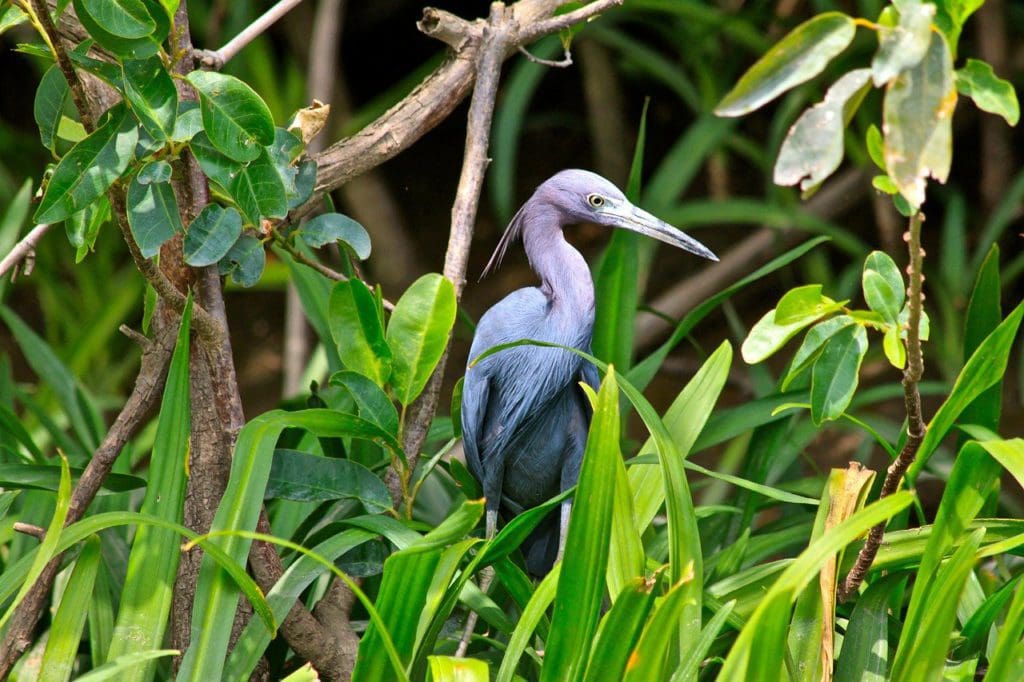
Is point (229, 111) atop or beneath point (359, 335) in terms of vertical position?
atop

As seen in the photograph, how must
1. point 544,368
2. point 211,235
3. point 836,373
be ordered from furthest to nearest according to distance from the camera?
point 544,368
point 211,235
point 836,373

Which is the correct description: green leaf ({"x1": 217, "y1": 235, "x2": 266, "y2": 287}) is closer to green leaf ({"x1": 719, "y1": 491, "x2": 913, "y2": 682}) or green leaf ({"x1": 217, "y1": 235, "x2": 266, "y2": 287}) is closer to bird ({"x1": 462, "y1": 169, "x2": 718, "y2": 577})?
bird ({"x1": 462, "y1": 169, "x2": 718, "y2": 577})

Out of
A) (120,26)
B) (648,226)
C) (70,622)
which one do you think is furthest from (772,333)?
(70,622)

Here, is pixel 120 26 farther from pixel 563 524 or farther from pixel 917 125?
pixel 563 524

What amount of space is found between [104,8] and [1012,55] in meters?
2.81

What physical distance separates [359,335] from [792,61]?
0.63 metres

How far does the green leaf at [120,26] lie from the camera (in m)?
1.00

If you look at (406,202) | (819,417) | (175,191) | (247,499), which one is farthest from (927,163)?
(406,202)

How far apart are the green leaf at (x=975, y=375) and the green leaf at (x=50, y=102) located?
943mm

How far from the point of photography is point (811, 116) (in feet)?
2.60

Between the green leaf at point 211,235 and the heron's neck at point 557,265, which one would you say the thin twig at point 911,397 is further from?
the green leaf at point 211,235

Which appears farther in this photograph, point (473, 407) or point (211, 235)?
point (473, 407)

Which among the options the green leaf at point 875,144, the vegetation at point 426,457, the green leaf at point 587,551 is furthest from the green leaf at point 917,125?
the green leaf at point 587,551

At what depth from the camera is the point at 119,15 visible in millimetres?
1006
